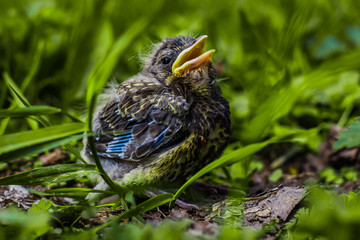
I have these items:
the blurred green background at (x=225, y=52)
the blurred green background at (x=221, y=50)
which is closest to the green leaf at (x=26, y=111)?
the blurred green background at (x=225, y=52)

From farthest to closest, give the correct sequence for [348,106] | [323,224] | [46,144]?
[348,106]
[46,144]
[323,224]

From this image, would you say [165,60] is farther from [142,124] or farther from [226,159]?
[226,159]

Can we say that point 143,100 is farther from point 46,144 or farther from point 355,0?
point 355,0

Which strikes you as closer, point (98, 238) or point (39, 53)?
point (98, 238)

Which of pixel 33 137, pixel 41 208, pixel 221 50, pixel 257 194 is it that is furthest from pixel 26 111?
pixel 221 50

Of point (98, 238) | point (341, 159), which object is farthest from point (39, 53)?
point (341, 159)

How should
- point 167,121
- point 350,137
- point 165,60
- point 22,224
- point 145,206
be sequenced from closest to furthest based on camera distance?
1. point 22,224
2. point 145,206
3. point 167,121
4. point 350,137
5. point 165,60

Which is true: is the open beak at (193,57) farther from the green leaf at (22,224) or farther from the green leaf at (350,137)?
the green leaf at (22,224)
